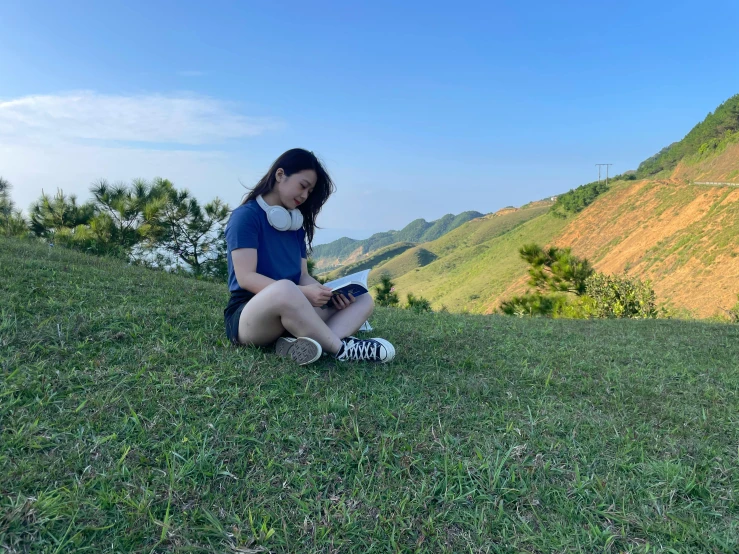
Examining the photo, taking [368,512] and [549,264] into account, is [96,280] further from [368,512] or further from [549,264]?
[549,264]

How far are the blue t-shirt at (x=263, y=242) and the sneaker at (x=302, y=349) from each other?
387 millimetres

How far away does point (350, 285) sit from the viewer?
2.52 metres

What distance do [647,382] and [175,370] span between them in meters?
2.54

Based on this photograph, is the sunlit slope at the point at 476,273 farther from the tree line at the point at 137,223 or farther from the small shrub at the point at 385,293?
the tree line at the point at 137,223

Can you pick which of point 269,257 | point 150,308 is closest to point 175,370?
point 269,257

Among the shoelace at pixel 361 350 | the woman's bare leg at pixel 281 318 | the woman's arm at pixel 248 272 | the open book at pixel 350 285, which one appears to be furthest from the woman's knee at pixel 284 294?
the shoelace at pixel 361 350

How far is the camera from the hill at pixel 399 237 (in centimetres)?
14038

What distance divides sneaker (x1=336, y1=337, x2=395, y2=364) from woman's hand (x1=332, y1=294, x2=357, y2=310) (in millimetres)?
192

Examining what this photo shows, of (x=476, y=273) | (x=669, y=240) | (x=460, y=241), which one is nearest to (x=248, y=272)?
(x=669, y=240)

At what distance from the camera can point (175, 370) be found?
2141 mm

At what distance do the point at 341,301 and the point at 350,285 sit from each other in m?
0.11

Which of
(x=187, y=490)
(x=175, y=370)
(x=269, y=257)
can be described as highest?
(x=269, y=257)

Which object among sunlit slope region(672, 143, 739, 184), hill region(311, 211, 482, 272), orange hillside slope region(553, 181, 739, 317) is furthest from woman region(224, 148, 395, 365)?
hill region(311, 211, 482, 272)

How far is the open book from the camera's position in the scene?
2.46 m
